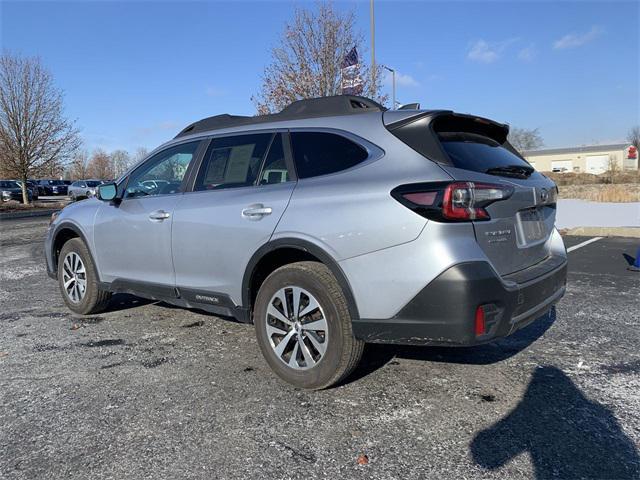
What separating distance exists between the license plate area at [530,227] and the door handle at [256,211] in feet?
5.42

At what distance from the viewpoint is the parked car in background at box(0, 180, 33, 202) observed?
33.1m

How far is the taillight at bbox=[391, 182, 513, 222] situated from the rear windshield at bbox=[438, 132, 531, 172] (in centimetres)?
23

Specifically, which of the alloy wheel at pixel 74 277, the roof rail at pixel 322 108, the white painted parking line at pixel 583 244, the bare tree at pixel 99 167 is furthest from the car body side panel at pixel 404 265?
the bare tree at pixel 99 167

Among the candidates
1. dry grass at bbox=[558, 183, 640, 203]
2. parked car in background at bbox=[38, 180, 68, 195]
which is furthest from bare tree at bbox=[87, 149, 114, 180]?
dry grass at bbox=[558, 183, 640, 203]

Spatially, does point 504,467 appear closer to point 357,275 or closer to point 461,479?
point 461,479

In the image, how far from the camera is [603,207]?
18375 mm

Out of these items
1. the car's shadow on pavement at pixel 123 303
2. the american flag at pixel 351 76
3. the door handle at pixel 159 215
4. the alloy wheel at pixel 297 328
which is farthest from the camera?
the american flag at pixel 351 76

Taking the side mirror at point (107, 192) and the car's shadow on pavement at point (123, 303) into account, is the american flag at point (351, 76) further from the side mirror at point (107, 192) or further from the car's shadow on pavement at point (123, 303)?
the side mirror at point (107, 192)

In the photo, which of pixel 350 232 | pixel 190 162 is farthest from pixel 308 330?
pixel 190 162

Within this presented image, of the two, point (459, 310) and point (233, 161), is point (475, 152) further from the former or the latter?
point (233, 161)

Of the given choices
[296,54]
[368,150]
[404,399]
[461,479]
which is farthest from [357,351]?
[296,54]

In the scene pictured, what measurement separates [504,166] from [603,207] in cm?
1775

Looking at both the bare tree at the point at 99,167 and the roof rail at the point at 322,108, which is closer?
the roof rail at the point at 322,108

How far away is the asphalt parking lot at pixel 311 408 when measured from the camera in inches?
97.7
